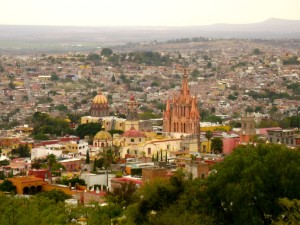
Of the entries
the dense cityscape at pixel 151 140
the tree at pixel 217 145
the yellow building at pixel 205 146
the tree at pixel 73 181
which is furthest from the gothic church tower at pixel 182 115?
the tree at pixel 73 181

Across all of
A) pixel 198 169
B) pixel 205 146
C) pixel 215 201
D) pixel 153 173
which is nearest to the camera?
pixel 215 201

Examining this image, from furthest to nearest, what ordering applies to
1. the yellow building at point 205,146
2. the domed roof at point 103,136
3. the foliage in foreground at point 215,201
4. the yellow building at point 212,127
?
the yellow building at point 212,127
the yellow building at point 205,146
the domed roof at point 103,136
the foliage in foreground at point 215,201

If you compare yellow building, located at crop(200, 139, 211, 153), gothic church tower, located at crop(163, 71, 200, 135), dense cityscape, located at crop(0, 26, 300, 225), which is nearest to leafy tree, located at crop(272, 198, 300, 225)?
dense cityscape, located at crop(0, 26, 300, 225)

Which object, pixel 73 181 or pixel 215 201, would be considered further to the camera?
pixel 73 181

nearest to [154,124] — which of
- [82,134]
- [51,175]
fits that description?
[82,134]

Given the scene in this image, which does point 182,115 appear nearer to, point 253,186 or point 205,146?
point 205,146

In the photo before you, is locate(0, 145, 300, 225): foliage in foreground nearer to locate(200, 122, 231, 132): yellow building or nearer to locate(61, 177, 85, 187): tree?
locate(61, 177, 85, 187): tree

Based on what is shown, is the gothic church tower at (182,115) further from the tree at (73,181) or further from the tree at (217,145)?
the tree at (73,181)

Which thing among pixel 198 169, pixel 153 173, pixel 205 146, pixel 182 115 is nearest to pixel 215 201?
pixel 153 173
